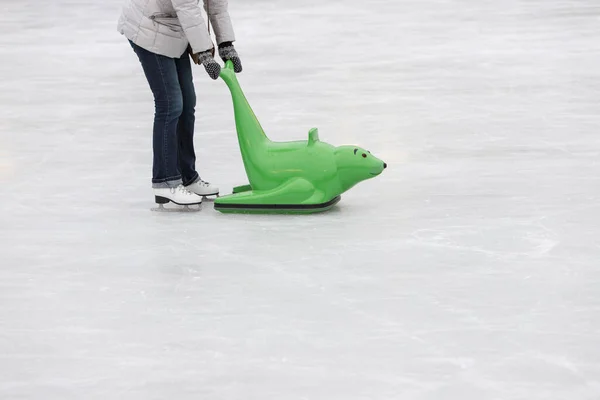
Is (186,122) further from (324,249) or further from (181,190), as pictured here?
(324,249)

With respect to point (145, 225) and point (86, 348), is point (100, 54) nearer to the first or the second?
point (145, 225)

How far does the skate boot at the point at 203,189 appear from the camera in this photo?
17.4 ft

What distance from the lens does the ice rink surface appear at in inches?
129

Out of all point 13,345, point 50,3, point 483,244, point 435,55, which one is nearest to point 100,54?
point 435,55

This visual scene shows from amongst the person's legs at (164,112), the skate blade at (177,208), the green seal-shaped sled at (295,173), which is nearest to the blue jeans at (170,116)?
the person's legs at (164,112)

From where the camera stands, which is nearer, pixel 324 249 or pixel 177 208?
pixel 324 249

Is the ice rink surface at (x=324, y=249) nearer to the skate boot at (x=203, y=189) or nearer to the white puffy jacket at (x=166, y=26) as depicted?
the skate boot at (x=203, y=189)

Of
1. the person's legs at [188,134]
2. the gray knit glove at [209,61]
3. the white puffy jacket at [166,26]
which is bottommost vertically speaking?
the person's legs at [188,134]

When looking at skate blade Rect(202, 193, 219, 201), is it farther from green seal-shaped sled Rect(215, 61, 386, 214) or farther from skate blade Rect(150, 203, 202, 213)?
green seal-shaped sled Rect(215, 61, 386, 214)

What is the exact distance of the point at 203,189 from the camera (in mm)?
5312

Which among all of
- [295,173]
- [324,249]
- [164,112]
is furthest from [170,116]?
[324,249]

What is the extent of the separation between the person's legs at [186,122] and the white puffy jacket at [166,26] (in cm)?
14

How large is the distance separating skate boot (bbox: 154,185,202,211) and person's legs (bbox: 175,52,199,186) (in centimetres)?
18

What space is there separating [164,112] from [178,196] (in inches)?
14.2
